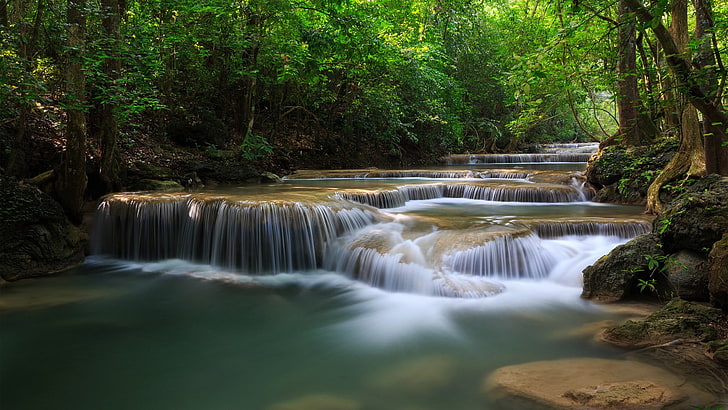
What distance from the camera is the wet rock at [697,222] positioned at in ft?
14.6

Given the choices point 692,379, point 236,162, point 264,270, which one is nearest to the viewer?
point 692,379

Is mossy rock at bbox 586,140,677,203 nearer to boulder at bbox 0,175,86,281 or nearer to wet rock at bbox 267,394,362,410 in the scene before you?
wet rock at bbox 267,394,362,410

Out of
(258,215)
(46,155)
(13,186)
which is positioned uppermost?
(46,155)

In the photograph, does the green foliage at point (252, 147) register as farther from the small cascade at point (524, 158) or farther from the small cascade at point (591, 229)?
the small cascade at point (524, 158)

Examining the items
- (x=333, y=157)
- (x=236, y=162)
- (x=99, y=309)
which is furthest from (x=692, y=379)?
(x=333, y=157)

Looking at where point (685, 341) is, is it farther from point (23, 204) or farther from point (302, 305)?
point (23, 204)

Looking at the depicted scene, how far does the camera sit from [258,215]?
272 inches

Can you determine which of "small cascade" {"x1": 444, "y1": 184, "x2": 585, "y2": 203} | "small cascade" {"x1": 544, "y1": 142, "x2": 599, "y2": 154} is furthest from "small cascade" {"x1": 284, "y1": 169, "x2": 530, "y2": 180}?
"small cascade" {"x1": 544, "y1": 142, "x2": 599, "y2": 154}

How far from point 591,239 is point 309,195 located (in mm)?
5010

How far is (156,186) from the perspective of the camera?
30.7 ft

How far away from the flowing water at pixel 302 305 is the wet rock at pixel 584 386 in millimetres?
190

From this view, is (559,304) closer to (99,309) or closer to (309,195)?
(309,195)

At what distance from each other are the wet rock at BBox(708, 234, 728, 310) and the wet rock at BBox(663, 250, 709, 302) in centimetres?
45

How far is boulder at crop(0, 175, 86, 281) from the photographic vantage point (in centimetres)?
612
